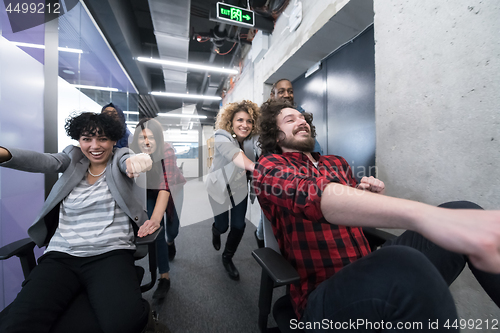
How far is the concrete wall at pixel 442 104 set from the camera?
2.64 ft

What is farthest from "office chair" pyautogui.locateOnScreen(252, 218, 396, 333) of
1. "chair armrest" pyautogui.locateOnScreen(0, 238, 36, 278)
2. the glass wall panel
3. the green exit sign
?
the green exit sign

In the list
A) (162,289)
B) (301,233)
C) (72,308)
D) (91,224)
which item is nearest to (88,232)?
(91,224)

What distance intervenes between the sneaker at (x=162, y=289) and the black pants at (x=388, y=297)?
130 cm

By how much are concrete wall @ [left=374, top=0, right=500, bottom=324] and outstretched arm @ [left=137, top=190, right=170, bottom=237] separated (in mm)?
1497

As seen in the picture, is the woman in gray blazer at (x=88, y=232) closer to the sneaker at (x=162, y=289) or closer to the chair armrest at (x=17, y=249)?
the chair armrest at (x=17, y=249)

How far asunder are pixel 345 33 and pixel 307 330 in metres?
2.30

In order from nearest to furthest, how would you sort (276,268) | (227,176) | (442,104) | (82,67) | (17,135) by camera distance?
(276,268)
(442,104)
(17,135)
(227,176)
(82,67)

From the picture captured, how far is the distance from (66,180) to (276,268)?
4.10ft

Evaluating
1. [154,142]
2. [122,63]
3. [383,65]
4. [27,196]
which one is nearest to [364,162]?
[383,65]

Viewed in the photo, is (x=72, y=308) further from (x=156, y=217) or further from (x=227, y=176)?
(x=227, y=176)

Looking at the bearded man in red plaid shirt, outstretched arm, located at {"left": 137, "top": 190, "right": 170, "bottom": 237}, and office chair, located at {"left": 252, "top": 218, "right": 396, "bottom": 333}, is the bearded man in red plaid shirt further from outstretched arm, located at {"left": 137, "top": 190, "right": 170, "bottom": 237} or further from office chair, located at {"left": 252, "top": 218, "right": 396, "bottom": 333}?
outstretched arm, located at {"left": 137, "top": 190, "right": 170, "bottom": 237}

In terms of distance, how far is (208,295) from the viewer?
1499 mm

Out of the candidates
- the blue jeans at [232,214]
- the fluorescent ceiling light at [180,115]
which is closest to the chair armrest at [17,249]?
the blue jeans at [232,214]

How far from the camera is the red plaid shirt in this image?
62cm
